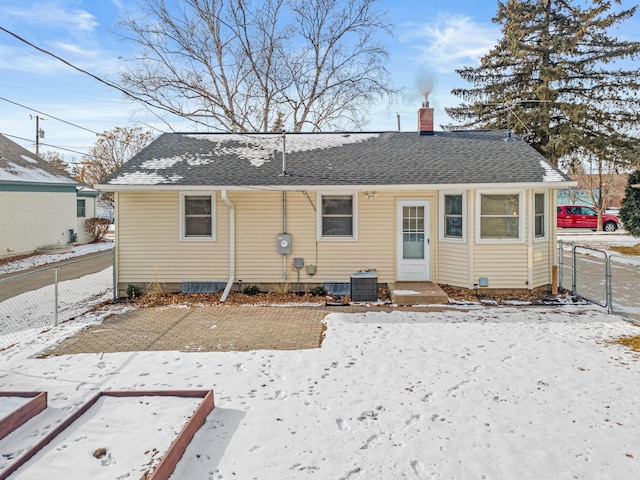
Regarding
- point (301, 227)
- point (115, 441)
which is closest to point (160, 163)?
point (301, 227)

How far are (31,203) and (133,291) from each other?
11235 mm

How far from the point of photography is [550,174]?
9.20 m

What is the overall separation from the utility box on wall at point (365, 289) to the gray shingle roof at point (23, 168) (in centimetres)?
1476

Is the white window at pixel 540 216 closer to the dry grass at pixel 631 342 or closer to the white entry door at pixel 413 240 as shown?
the white entry door at pixel 413 240

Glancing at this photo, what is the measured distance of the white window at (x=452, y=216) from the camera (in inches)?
377

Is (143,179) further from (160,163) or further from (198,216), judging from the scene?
(198,216)

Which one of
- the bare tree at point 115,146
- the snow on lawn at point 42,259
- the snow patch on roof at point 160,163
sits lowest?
the snow on lawn at point 42,259

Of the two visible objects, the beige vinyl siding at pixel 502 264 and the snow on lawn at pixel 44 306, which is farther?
the beige vinyl siding at pixel 502 264

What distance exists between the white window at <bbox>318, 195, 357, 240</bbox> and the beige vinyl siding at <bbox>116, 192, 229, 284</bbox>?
2.32 meters

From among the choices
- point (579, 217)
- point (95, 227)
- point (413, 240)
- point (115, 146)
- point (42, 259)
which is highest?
point (115, 146)

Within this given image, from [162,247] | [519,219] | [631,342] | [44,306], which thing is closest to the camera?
[631,342]

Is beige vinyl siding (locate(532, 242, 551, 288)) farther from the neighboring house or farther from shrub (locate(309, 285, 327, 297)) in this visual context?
the neighboring house

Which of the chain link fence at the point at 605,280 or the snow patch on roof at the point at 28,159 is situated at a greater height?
the snow patch on roof at the point at 28,159

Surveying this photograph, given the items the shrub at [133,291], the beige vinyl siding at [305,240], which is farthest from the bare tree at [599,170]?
the shrub at [133,291]
